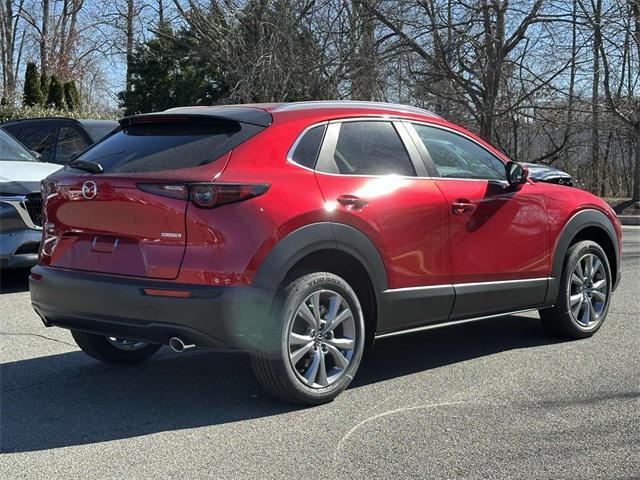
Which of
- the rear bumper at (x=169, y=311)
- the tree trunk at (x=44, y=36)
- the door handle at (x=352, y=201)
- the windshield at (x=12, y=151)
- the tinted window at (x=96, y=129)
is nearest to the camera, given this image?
the rear bumper at (x=169, y=311)

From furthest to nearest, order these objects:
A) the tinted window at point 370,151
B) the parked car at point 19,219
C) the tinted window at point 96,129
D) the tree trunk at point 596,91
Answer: the tree trunk at point 596,91, the tinted window at point 96,129, the parked car at point 19,219, the tinted window at point 370,151

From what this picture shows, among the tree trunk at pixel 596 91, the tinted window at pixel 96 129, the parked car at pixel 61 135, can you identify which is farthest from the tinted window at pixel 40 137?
the tree trunk at pixel 596 91

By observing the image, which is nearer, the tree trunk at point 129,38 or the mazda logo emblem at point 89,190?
the mazda logo emblem at point 89,190

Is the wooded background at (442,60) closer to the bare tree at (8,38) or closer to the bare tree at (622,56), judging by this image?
the bare tree at (622,56)

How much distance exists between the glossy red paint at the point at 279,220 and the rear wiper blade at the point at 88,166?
81mm

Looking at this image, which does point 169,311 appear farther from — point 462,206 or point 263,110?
point 462,206

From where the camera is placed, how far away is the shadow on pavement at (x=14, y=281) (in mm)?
8430

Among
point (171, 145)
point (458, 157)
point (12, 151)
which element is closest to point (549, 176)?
point (458, 157)

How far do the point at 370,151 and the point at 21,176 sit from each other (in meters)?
4.77

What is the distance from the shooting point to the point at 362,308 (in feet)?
15.9

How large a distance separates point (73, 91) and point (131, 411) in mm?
28003

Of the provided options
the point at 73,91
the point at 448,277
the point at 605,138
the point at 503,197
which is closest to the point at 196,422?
the point at 448,277

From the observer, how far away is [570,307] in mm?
6062

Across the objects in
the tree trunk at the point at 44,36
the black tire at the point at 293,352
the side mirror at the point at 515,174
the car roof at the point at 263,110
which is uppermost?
the tree trunk at the point at 44,36
